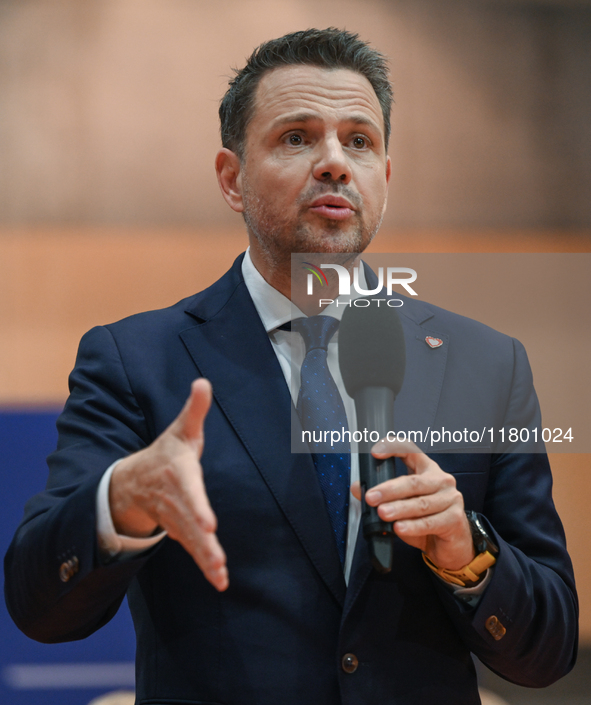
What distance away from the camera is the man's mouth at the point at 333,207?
60.0 inches

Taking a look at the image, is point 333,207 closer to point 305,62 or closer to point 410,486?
point 305,62

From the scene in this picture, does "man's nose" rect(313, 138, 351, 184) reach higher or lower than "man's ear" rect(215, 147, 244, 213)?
lower

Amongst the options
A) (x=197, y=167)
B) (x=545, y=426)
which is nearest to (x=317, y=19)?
(x=197, y=167)

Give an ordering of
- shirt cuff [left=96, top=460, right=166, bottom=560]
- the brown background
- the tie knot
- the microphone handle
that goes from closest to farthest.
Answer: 1. the microphone handle
2. shirt cuff [left=96, top=460, right=166, bottom=560]
3. the tie knot
4. the brown background

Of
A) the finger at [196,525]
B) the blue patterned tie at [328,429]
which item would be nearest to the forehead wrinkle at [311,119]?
the blue patterned tie at [328,429]

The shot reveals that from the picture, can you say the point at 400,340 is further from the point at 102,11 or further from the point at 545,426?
Answer: the point at 102,11

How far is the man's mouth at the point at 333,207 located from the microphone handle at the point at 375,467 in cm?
54

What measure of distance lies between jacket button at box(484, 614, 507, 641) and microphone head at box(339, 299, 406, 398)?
0.45 m

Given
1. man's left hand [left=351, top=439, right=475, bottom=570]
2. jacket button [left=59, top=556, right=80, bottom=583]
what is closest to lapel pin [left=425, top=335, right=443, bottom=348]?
man's left hand [left=351, top=439, right=475, bottom=570]

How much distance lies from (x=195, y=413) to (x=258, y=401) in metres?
0.51

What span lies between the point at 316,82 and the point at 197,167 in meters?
0.78

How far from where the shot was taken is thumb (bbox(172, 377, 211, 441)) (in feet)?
2.92

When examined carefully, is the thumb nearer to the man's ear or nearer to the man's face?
the man's face

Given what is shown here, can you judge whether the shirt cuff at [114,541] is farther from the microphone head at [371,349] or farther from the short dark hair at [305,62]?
the short dark hair at [305,62]
